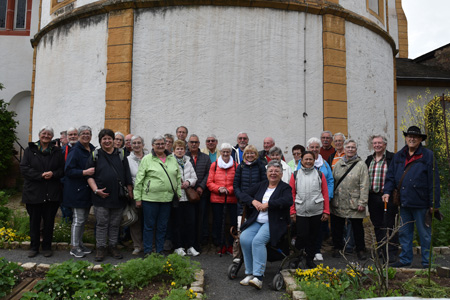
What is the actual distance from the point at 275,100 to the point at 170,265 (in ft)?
15.6

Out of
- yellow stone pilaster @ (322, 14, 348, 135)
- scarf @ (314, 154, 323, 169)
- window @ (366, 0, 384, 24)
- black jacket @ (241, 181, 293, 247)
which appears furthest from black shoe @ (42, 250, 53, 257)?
window @ (366, 0, 384, 24)

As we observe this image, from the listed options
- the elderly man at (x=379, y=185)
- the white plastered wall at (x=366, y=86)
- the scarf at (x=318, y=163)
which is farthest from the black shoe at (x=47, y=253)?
the white plastered wall at (x=366, y=86)

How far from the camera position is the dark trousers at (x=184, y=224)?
6.09 m

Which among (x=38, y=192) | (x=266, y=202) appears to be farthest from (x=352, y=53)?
(x=38, y=192)

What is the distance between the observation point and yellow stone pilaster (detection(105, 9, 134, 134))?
27.1 feet

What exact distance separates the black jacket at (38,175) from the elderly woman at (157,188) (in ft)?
3.94

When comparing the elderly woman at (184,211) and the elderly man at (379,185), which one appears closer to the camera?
the elderly man at (379,185)

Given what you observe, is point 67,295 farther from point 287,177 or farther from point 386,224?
point 386,224

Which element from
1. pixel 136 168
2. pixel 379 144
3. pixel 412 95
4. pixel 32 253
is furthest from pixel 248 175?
pixel 412 95

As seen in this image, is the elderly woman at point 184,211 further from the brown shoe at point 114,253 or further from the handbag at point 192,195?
the brown shoe at point 114,253

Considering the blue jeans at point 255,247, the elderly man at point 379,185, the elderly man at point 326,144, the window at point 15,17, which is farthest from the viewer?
the window at point 15,17

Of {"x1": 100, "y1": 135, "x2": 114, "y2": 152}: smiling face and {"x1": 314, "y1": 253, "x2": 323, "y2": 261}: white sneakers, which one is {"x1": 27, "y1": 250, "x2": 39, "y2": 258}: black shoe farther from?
{"x1": 314, "y1": 253, "x2": 323, "y2": 261}: white sneakers

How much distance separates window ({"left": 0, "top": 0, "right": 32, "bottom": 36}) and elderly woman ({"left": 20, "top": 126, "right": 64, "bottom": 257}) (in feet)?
35.7

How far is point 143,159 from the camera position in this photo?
568cm
